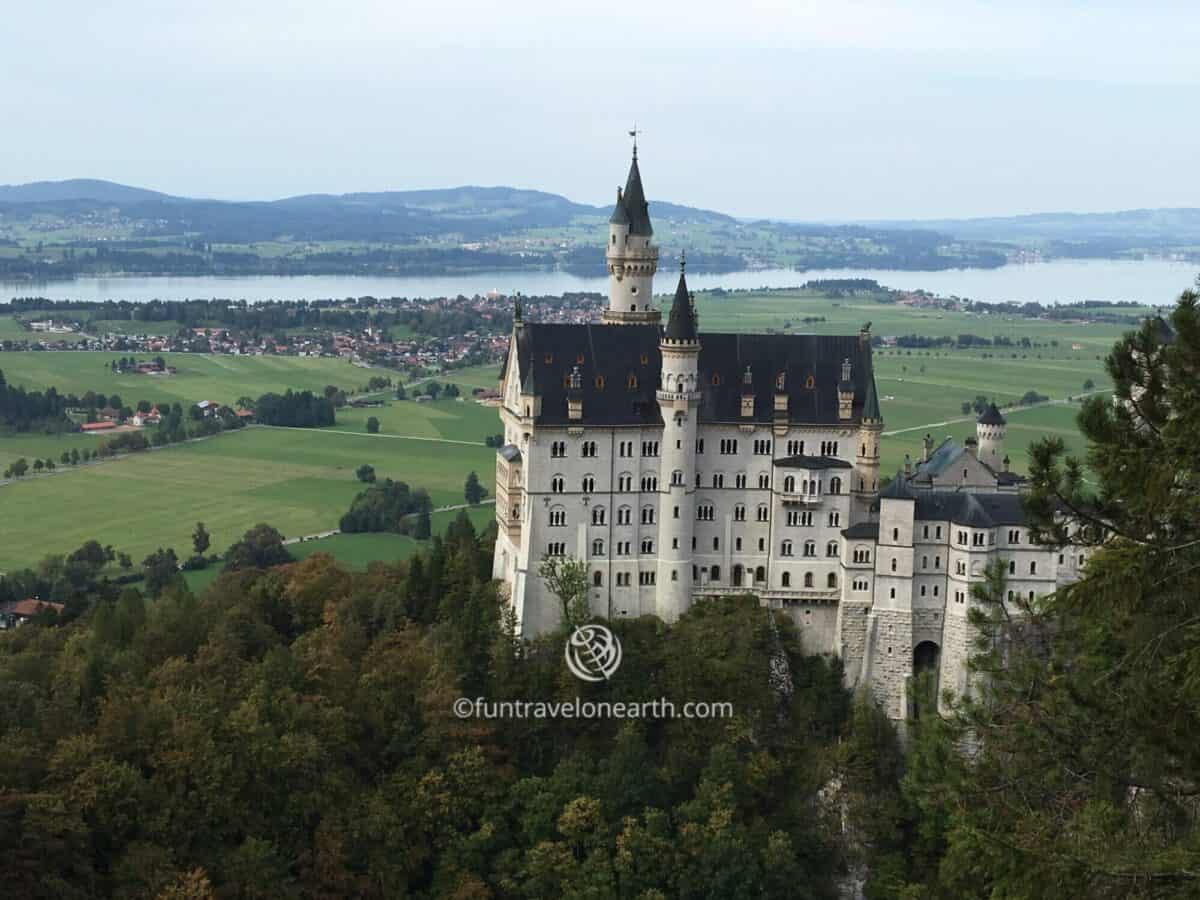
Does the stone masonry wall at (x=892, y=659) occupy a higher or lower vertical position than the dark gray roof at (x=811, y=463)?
lower

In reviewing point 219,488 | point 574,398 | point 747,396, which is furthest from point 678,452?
point 219,488

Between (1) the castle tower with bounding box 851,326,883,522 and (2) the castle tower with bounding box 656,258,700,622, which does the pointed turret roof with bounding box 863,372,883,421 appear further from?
(2) the castle tower with bounding box 656,258,700,622

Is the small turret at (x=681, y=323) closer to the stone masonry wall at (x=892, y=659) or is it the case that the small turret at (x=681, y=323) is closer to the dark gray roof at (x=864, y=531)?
the dark gray roof at (x=864, y=531)

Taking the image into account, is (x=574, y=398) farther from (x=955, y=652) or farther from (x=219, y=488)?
(x=219, y=488)

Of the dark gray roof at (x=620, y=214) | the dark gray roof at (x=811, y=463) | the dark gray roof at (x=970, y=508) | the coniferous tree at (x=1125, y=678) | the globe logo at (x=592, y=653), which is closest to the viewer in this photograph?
the coniferous tree at (x=1125, y=678)

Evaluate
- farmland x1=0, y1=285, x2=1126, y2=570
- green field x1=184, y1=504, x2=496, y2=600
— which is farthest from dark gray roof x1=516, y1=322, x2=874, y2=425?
green field x1=184, y1=504, x2=496, y2=600

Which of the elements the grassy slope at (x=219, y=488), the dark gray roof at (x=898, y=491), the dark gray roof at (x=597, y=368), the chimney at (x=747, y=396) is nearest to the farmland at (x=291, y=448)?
the grassy slope at (x=219, y=488)
